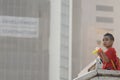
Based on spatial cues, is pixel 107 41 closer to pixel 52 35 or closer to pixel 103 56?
pixel 103 56

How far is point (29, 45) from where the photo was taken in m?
94.9

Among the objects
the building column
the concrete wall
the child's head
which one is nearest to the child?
the child's head

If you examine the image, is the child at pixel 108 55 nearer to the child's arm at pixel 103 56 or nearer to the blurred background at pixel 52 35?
the child's arm at pixel 103 56

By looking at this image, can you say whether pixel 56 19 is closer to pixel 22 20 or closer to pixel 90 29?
pixel 22 20

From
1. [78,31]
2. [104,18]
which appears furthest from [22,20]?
[104,18]

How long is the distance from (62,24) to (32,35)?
25.0 feet

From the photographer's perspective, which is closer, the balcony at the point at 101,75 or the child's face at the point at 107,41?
the balcony at the point at 101,75

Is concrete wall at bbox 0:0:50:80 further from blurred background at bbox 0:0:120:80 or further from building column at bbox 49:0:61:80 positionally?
building column at bbox 49:0:61:80

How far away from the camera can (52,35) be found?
343 ft

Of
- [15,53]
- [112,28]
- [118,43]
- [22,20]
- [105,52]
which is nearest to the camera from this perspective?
[105,52]

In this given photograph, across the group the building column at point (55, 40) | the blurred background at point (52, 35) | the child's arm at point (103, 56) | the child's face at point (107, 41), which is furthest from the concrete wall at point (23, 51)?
the child's arm at point (103, 56)

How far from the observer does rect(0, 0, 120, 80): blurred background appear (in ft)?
293

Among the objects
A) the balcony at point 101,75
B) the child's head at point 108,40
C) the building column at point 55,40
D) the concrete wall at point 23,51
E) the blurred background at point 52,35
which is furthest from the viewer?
the building column at point 55,40

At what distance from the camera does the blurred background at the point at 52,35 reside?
8919 cm
